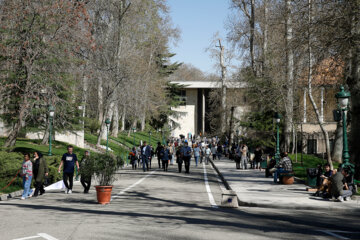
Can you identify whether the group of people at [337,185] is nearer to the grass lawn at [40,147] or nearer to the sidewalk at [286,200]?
the sidewalk at [286,200]

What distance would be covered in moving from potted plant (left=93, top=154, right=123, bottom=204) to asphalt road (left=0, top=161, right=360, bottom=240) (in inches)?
13.3

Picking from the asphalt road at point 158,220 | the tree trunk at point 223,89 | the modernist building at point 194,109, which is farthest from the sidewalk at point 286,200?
the modernist building at point 194,109

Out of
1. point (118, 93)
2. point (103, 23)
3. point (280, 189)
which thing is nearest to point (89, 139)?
point (118, 93)

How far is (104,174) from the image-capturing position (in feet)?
44.5

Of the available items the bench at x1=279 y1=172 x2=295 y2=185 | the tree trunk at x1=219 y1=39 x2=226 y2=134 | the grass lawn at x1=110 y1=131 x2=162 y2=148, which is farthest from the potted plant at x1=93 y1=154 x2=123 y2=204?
the grass lawn at x1=110 y1=131 x2=162 y2=148

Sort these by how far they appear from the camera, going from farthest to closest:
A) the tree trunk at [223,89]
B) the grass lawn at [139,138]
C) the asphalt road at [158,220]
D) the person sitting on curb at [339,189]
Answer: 1. the grass lawn at [139,138]
2. the tree trunk at [223,89]
3. the person sitting on curb at [339,189]
4. the asphalt road at [158,220]

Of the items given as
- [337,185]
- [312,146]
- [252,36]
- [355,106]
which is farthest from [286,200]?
[312,146]

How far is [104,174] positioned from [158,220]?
3.73 metres

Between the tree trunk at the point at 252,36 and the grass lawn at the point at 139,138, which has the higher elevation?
the tree trunk at the point at 252,36

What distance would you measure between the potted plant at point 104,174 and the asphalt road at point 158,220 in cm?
34

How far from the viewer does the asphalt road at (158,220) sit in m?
8.60

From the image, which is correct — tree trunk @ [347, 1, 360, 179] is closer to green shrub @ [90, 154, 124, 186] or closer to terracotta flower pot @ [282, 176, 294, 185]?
terracotta flower pot @ [282, 176, 294, 185]

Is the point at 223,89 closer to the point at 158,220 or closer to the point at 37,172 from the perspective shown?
the point at 37,172

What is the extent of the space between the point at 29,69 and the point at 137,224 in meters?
17.7
